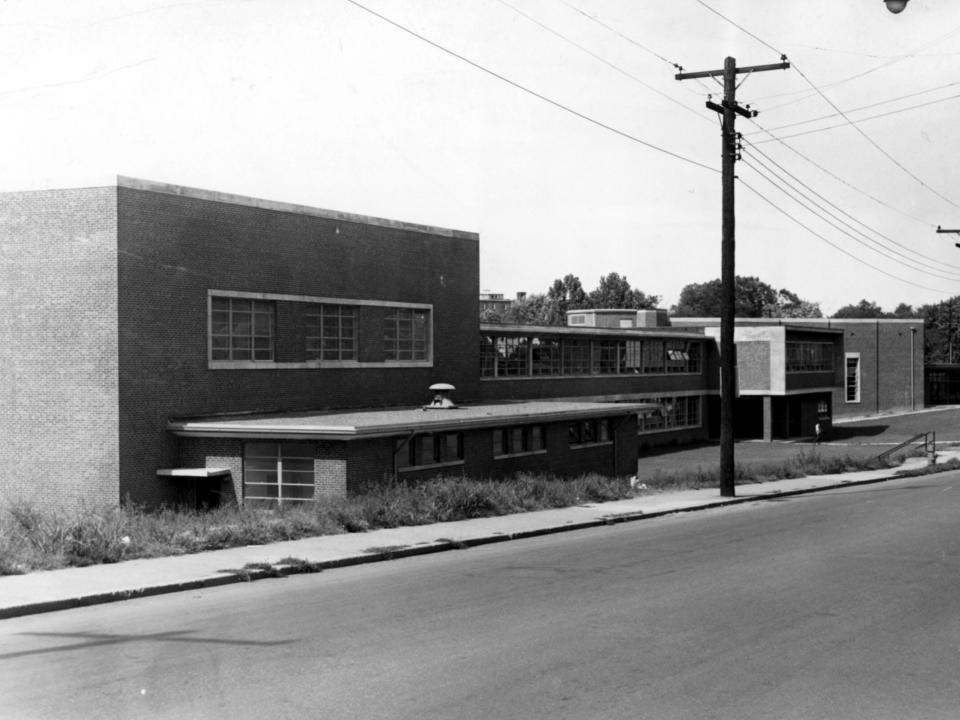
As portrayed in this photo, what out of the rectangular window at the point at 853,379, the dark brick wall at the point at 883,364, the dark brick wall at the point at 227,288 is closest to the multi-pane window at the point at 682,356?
the dark brick wall at the point at 883,364

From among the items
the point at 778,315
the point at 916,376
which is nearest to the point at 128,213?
the point at 916,376

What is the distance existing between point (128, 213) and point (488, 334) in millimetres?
21957

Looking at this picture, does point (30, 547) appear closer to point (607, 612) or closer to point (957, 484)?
point (607, 612)

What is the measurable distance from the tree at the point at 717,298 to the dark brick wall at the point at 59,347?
125 m

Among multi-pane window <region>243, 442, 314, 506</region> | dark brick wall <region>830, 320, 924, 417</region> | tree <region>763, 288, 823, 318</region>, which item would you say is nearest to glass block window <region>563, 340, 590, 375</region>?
multi-pane window <region>243, 442, 314, 506</region>

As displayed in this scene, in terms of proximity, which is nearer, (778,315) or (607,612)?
(607,612)

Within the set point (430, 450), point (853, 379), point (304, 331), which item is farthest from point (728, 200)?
point (853, 379)

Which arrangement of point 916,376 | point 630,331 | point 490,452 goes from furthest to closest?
point 916,376 < point 630,331 < point 490,452

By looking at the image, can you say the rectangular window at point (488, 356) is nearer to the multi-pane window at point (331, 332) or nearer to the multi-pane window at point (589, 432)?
the multi-pane window at point (589, 432)

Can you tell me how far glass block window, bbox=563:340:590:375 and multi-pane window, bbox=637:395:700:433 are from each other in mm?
5559

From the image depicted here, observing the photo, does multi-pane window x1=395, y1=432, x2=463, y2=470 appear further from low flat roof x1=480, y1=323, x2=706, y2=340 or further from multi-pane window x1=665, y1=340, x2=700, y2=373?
multi-pane window x1=665, y1=340, x2=700, y2=373

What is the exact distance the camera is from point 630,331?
5591cm

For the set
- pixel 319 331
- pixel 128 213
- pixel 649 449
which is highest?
pixel 128 213

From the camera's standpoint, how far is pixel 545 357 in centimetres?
4962
